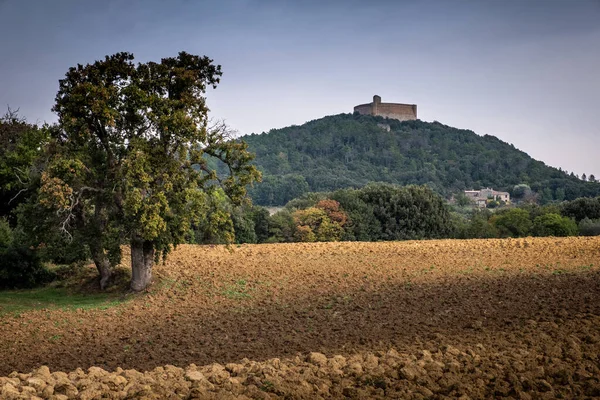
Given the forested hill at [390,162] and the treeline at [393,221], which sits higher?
the forested hill at [390,162]

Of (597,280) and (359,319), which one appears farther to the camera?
(597,280)

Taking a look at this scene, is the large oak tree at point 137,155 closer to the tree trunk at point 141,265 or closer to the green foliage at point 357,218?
the tree trunk at point 141,265

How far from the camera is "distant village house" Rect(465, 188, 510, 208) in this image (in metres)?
107

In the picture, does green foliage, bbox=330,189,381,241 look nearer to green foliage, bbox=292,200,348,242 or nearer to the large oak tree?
green foliage, bbox=292,200,348,242

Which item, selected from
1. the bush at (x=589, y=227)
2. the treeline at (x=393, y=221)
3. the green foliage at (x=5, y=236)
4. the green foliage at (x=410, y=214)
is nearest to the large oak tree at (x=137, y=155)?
the green foliage at (x=5, y=236)

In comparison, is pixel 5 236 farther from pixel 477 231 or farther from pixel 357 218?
pixel 477 231

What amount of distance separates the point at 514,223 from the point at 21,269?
47544 mm

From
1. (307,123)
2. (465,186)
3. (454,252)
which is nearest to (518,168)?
(465,186)

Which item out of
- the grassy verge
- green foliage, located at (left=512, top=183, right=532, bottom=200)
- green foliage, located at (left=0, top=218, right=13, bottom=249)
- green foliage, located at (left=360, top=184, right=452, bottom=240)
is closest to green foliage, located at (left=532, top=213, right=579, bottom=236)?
green foliage, located at (left=360, top=184, right=452, bottom=240)

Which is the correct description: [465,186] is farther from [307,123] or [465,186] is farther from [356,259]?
[356,259]

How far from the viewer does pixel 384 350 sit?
11.6 metres

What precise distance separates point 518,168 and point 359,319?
388ft

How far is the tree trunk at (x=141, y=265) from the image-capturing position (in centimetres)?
2083

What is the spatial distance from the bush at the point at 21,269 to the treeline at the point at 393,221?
2579 cm
